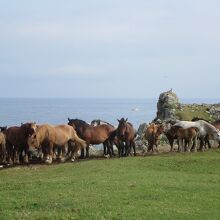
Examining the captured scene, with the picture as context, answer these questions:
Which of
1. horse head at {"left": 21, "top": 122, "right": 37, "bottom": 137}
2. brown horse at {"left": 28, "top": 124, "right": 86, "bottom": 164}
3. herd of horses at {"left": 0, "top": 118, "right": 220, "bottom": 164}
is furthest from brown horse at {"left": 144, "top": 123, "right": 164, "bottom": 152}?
horse head at {"left": 21, "top": 122, "right": 37, "bottom": 137}

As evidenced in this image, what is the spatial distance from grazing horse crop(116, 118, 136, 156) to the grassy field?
4.34m

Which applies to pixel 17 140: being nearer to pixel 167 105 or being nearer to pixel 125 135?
pixel 125 135

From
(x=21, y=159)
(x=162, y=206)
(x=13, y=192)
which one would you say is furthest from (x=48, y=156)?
(x=162, y=206)

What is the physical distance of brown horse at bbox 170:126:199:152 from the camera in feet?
101

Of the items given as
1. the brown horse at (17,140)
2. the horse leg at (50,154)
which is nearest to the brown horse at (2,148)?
the brown horse at (17,140)

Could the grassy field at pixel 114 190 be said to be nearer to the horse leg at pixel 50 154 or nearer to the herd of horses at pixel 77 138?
the horse leg at pixel 50 154

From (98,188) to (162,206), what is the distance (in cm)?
309

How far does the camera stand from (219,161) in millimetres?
25984

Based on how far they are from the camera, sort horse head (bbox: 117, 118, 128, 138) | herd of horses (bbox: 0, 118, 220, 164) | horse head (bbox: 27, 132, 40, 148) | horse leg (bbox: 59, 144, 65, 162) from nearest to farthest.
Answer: horse head (bbox: 27, 132, 40, 148) → herd of horses (bbox: 0, 118, 220, 164) → horse leg (bbox: 59, 144, 65, 162) → horse head (bbox: 117, 118, 128, 138)

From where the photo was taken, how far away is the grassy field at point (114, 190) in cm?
1471

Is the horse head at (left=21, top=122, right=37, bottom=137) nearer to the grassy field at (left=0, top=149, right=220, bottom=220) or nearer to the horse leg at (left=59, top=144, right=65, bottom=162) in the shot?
the grassy field at (left=0, top=149, right=220, bottom=220)

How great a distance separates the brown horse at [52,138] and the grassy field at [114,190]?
173cm

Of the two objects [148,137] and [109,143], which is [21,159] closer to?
[109,143]

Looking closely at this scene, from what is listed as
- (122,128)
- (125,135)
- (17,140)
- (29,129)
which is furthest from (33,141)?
(125,135)
